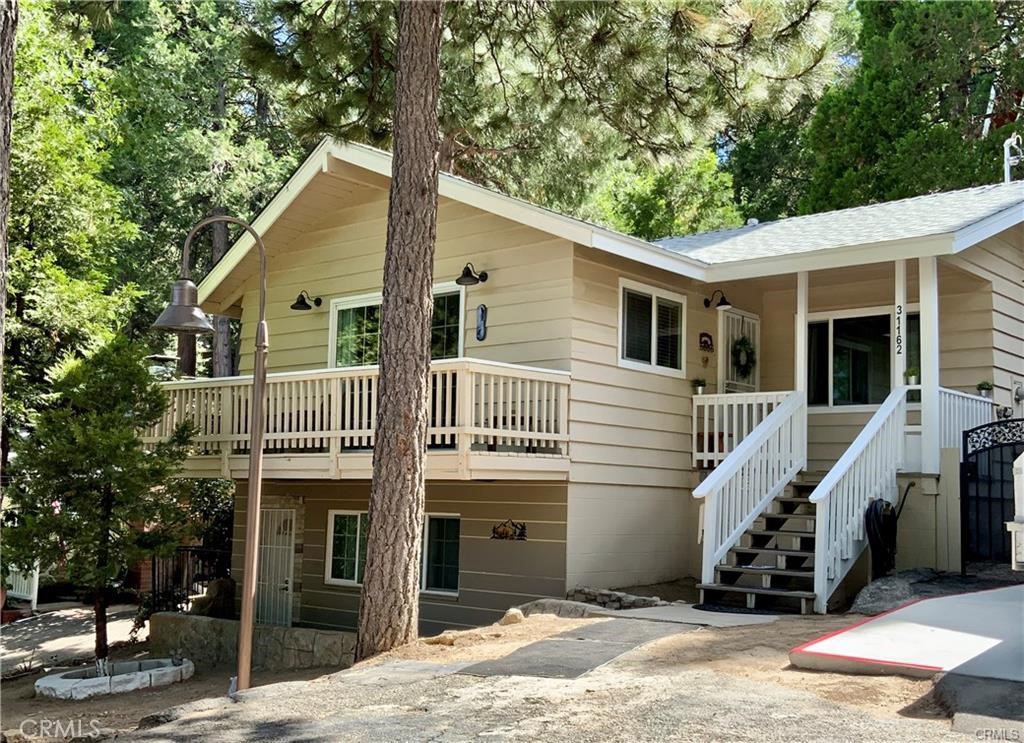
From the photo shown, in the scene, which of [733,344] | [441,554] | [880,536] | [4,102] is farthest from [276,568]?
[4,102]

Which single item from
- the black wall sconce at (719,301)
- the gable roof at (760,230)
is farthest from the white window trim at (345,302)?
the black wall sconce at (719,301)

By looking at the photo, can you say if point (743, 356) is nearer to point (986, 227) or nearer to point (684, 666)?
point (986, 227)

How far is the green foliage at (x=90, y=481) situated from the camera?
12.1 metres

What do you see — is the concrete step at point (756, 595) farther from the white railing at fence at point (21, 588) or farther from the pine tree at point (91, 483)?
the white railing at fence at point (21, 588)

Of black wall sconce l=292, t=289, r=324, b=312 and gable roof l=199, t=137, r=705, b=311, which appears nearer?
gable roof l=199, t=137, r=705, b=311

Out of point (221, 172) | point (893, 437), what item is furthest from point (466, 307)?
point (221, 172)

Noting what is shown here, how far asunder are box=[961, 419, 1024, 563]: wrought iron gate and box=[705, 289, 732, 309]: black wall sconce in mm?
3602

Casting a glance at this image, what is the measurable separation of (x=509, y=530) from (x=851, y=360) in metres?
4.95

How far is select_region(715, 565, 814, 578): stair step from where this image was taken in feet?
34.7

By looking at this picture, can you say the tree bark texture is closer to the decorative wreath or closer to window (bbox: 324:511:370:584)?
window (bbox: 324:511:370:584)

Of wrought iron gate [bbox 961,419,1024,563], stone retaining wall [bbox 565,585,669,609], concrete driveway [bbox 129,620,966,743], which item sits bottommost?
concrete driveway [bbox 129,620,966,743]

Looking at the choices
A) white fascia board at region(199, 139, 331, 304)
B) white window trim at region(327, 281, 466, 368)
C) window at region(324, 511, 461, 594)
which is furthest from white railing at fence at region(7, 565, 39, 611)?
white window trim at region(327, 281, 466, 368)

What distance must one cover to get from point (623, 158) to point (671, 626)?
6177 mm

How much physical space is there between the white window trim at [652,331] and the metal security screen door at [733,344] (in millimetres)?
759
